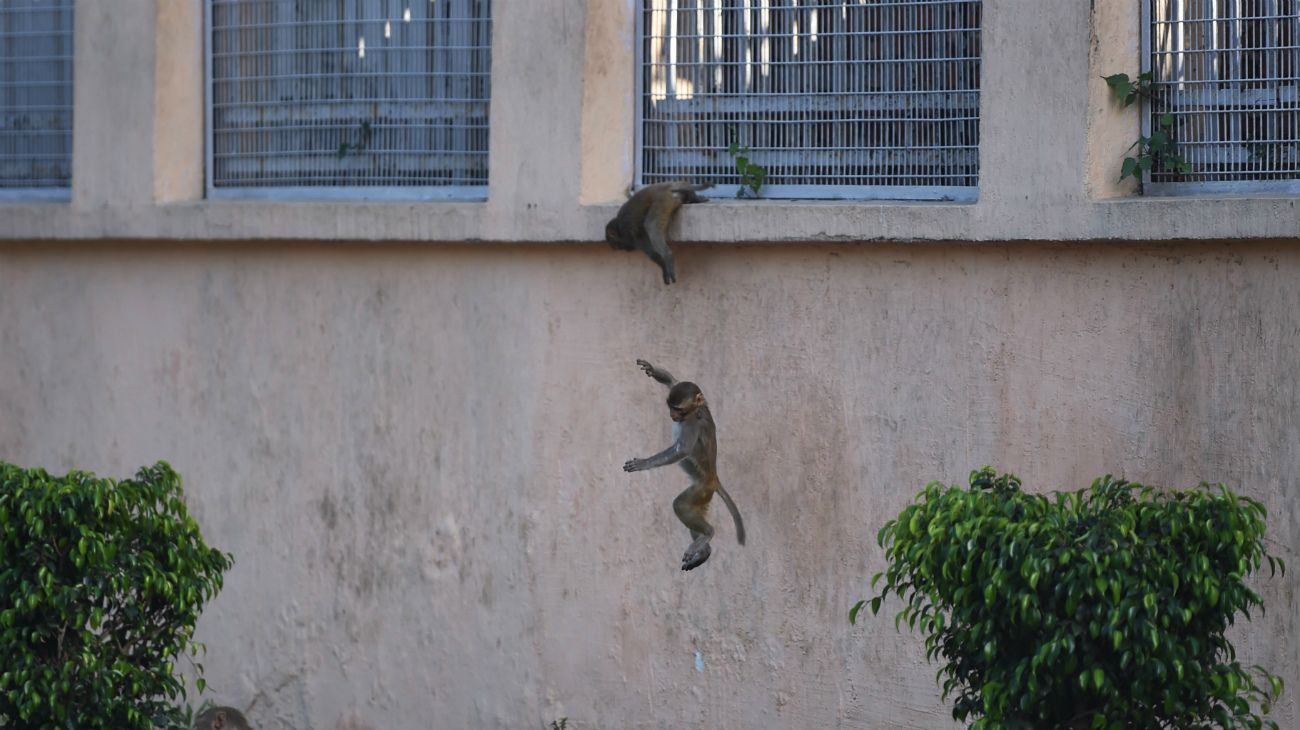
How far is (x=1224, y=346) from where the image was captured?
5984 mm

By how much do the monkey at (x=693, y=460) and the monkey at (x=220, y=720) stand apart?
2.20 metres

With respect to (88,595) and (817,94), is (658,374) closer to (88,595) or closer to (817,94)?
(817,94)

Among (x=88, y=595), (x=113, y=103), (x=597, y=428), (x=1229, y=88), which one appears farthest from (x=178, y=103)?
(x=1229, y=88)

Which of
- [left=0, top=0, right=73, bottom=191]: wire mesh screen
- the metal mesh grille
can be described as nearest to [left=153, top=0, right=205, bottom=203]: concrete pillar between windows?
[left=0, top=0, right=73, bottom=191]: wire mesh screen

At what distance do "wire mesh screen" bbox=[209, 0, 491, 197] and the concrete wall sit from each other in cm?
23

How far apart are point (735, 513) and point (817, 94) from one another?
170 centimetres

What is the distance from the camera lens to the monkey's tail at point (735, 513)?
21.3 ft

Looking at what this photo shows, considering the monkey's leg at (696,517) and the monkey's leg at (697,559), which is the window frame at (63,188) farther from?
the monkey's leg at (697,559)

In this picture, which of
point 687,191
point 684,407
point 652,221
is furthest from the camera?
point 687,191

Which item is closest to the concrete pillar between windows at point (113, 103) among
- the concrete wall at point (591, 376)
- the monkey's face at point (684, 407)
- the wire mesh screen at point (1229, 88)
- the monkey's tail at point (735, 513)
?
the concrete wall at point (591, 376)

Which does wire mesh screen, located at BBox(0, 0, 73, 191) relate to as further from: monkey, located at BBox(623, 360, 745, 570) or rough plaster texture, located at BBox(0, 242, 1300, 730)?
monkey, located at BBox(623, 360, 745, 570)

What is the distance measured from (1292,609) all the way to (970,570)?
1.76 meters

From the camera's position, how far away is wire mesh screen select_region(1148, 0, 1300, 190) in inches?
241

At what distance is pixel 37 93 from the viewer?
27.3 ft
